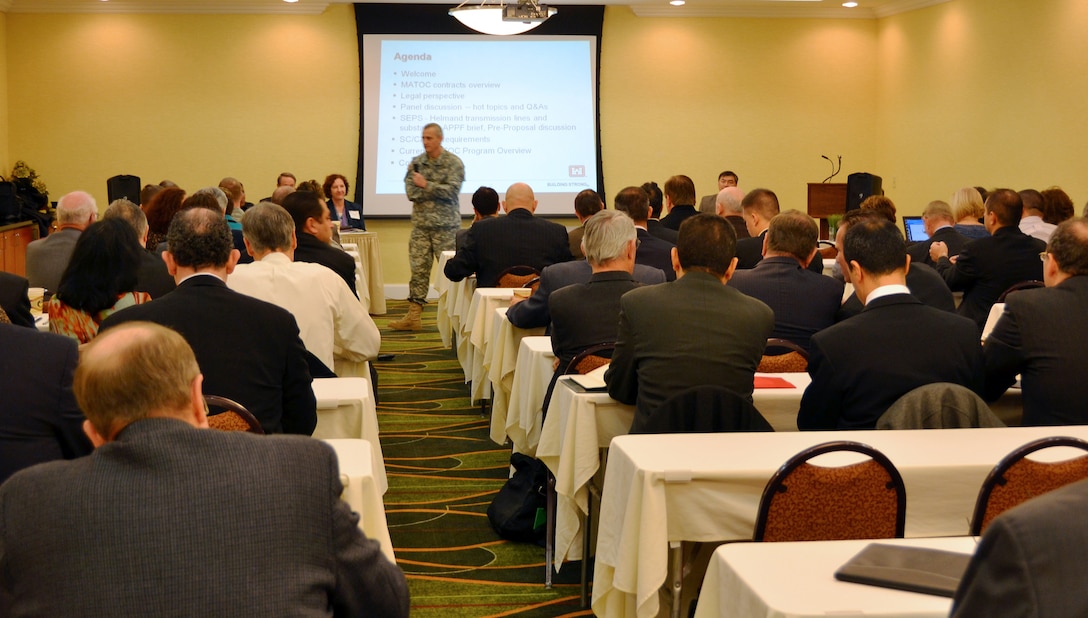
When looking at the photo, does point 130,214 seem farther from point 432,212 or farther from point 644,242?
point 432,212

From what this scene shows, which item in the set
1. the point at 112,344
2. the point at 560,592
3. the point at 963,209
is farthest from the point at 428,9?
the point at 112,344

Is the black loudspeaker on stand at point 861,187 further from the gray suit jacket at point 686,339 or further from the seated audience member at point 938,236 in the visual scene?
the gray suit jacket at point 686,339

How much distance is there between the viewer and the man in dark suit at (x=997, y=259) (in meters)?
6.20

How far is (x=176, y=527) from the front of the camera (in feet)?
5.03

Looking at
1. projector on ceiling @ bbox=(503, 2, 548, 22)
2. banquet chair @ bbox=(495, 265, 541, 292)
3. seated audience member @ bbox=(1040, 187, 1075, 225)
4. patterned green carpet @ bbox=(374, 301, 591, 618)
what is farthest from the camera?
projector on ceiling @ bbox=(503, 2, 548, 22)

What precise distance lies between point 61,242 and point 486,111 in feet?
22.5

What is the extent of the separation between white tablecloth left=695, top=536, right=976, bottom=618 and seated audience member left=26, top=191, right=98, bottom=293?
4.81 m

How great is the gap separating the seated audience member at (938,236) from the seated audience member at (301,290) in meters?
4.04

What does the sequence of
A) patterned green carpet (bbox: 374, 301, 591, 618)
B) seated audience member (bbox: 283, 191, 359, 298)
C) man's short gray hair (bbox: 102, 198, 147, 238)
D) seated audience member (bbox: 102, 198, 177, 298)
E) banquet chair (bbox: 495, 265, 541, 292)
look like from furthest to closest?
banquet chair (bbox: 495, 265, 541, 292) → seated audience member (bbox: 283, 191, 359, 298) → man's short gray hair (bbox: 102, 198, 147, 238) → seated audience member (bbox: 102, 198, 177, 298) → patterned green carpet (bbox: 374, 301, 591, 618)

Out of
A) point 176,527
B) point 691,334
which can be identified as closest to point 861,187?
point 691,334

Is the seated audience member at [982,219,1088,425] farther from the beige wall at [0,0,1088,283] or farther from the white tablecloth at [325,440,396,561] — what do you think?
the beige wall at [0,0,1088,283]

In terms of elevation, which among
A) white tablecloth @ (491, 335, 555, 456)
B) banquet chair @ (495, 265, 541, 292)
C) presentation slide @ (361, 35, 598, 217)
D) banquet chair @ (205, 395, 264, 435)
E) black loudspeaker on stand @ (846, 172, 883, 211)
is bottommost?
white tablecloth @ (491, 335, 555, 456)

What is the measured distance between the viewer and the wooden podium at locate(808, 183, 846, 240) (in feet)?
37.8

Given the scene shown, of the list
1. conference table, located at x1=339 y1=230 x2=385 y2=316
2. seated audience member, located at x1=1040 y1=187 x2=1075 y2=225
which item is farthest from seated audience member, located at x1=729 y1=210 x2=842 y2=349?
conference table, located at x1=339 y1=230 x2=385 y2=316
